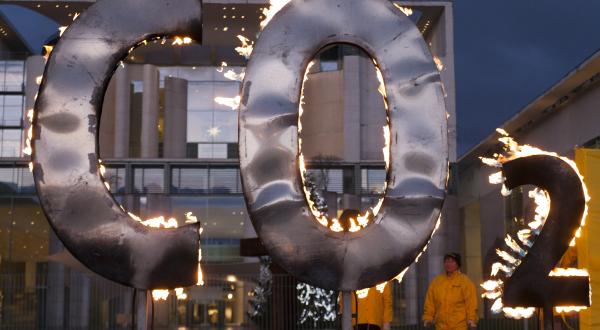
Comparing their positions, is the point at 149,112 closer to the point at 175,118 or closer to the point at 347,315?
the point at 175,118

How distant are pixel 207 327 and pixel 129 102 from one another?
19171 millimetres

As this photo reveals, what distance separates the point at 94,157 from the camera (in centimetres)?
530

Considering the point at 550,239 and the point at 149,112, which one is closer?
the point at 550,239

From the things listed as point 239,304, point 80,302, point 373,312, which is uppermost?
point 373,312

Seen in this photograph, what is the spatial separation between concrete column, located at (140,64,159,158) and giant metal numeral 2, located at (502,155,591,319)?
33049 millimetres

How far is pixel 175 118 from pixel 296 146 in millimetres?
34707

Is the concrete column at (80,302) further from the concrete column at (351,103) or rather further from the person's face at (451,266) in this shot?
the concrete column at (351,103)

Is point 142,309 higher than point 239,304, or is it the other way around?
point 142,309

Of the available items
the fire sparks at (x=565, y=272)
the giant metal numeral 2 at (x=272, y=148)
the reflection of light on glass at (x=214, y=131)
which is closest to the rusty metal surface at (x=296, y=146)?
the giant metal numeral 2 at (x=272, y=148)

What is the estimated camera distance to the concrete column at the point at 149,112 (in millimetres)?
38812

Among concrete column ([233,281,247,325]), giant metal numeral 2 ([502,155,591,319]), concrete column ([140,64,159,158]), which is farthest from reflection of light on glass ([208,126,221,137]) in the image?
giant metal numeral 2 ([502,155,591,319])

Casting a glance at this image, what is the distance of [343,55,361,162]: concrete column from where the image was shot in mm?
38250

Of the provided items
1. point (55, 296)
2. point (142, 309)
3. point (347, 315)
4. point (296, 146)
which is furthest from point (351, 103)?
point (296, 146)

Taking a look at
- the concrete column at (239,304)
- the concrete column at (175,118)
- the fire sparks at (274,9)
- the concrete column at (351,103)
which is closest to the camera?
the fire sparks at (274,9)
